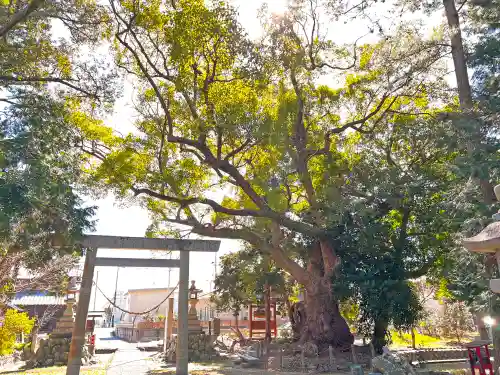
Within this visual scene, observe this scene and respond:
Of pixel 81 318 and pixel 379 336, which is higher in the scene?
pixel 81 318

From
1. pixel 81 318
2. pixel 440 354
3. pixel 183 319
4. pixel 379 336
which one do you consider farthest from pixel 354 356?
pixel 81 318

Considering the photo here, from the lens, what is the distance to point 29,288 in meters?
11.2

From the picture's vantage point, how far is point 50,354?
44.9 ft

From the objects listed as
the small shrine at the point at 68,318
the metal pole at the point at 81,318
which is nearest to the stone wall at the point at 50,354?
the small shrine at the point at 68,318

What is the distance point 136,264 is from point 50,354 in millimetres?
5831

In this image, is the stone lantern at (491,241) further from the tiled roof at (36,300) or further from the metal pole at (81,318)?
the tiled roof at (36,300)

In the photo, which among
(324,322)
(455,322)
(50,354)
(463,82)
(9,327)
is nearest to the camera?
(463,82)

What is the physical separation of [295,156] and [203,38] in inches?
173

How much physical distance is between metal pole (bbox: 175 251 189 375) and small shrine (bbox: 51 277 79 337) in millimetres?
6476

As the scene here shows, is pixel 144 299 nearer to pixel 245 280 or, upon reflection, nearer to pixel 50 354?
pixel 245 280

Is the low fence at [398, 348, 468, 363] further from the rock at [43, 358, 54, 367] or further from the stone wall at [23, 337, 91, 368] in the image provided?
the rock at [43, 358, 54, 367]

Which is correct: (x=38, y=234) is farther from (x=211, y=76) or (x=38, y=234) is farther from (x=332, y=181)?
(x=332, y=181)

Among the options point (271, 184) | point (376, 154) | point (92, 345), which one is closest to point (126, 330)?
point (92, 345)

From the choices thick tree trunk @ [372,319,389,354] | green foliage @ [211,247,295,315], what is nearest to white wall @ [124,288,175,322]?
green foliage @ [211,247,295,315]
